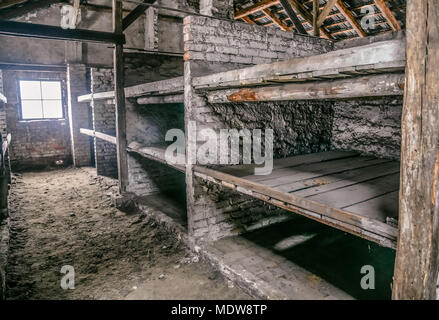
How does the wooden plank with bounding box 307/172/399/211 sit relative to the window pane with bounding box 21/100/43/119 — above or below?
below

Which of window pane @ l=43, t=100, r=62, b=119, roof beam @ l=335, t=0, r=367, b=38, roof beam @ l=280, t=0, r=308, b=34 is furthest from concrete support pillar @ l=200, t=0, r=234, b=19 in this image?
roof beam @ l=335, t=0, r=367, b=38

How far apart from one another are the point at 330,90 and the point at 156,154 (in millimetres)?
2512

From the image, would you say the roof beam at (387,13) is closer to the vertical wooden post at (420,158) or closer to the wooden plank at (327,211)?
the wooden plank at (327,211)

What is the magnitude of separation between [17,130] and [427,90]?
9.01 meters

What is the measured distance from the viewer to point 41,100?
801cm

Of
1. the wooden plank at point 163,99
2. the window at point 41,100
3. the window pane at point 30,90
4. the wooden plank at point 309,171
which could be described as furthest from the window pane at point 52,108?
the wooden plank at point 309,171

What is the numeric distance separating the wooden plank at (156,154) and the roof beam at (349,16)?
766 cm

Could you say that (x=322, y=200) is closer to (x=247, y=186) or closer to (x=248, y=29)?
(x=247, y=186)

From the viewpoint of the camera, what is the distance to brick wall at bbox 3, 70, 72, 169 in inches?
298

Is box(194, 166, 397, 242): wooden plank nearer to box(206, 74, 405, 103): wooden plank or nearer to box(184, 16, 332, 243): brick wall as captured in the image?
box(206, 74, 405, 103): wooden plank

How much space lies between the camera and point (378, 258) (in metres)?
2.93

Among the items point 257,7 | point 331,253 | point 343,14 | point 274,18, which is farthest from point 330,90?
point 274,18

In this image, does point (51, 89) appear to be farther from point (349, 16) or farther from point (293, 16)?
point (349, 16)
